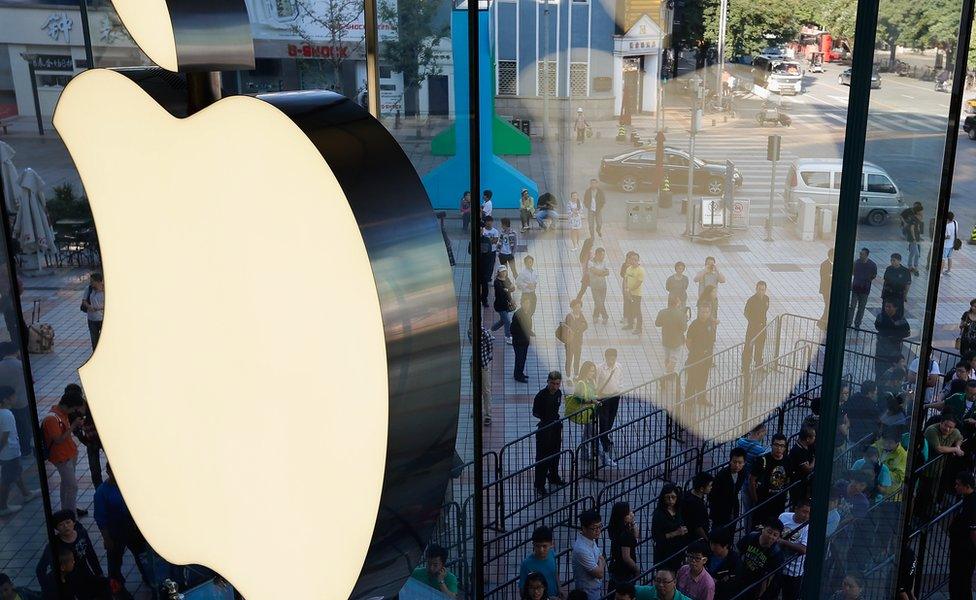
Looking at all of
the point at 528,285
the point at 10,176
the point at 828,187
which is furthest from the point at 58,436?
the point at 828,187

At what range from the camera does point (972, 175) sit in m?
11.6

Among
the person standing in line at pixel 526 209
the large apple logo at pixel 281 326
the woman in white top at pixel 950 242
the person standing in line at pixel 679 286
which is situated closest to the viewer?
the large apple logo at pixel 281 326

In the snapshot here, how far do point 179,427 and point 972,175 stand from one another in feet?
41.1

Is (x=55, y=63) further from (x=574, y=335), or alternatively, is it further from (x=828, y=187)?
(x=828, y=187)

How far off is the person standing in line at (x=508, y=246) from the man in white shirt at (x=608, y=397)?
5.17 feet

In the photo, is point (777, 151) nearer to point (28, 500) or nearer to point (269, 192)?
point (28, 500)

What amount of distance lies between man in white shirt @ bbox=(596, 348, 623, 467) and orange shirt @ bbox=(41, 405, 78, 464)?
150 inches

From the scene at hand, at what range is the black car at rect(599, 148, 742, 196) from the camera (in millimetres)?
8539

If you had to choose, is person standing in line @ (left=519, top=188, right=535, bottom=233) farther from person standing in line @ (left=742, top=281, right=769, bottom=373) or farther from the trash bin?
person standing in line @ (left=742, top=281, right=769, bottom=373)

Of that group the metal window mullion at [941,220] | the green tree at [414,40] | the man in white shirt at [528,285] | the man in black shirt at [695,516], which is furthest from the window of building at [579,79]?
the metal window mullion at [941,220]

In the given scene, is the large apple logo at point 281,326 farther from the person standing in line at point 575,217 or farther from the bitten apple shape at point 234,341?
the person standing in line at point 575,217

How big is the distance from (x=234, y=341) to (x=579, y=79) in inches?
307

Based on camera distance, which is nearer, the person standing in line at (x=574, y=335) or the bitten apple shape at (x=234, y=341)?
the bitten apple shape at (x=234, y=341)

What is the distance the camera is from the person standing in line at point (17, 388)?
15.4 ft
